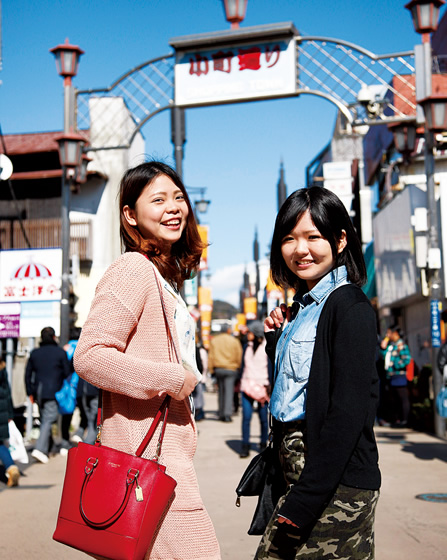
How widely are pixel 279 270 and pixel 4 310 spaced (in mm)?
10908

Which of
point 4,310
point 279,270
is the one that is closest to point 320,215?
point 279,270

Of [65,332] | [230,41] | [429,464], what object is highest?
[230,41]

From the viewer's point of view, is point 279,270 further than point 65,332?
No

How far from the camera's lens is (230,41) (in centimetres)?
1400

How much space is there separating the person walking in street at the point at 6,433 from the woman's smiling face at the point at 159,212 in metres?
6.77

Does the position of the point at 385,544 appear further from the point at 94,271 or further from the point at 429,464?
the point at 94,271

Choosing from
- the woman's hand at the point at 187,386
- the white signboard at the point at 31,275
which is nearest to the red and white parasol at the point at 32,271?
the white signboard at the point at 31,275

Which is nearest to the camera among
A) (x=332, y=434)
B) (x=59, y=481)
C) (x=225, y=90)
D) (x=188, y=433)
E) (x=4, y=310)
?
(x=332, y=434)

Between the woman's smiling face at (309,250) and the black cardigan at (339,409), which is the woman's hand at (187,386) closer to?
the black cardigan at (339,409)

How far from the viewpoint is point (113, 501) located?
227cm

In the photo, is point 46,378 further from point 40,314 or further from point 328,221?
point 328,221

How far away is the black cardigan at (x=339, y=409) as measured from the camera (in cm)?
231

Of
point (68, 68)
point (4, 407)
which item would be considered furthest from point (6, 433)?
point (68, 68)

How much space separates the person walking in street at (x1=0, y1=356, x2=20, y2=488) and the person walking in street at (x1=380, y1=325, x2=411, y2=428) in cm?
802
